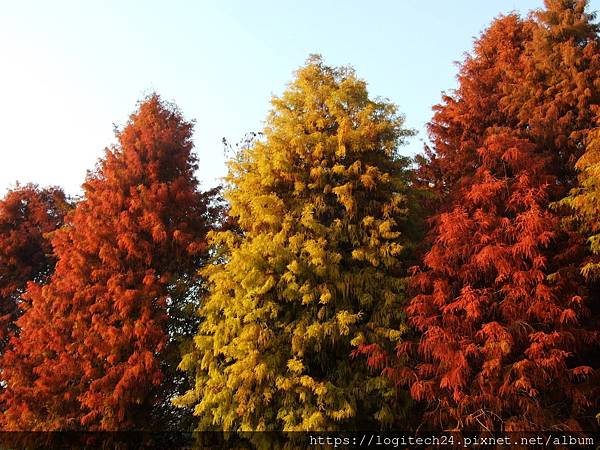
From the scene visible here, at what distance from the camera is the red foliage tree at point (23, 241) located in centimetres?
1988

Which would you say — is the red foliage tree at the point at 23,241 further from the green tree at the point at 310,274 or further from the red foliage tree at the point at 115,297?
the green tree at the point at 310,274

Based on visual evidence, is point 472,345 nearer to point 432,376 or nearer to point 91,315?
point 432,376

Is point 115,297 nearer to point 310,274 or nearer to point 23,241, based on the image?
point 310,274

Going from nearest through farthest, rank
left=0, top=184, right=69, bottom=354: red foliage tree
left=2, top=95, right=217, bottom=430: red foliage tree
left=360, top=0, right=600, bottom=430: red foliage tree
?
left=360, top=0, right=600, bottom=430: red foliage tree → left=2, top=95, right=217, bottom=430: red foliage tree → left=0, top=184, right=69, bottom=354: red foliage tree

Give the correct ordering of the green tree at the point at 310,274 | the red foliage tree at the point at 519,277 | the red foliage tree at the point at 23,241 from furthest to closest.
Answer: the red foliage tree at the point at 23,241, the green tree at the point at 310,274, the red foliage tree at the point at 519,277

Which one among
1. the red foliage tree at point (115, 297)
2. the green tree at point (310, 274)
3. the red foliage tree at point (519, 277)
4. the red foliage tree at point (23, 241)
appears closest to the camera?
the red foliage tree at point (519, 277)

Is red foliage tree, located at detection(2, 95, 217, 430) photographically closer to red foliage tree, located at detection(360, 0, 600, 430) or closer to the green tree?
the green tree

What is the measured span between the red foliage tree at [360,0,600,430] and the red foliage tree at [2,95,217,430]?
6702 mm

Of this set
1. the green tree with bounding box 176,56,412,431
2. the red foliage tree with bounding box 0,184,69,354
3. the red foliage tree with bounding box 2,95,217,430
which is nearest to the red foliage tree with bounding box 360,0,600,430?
the green tree with bounding box 176,56,412,431

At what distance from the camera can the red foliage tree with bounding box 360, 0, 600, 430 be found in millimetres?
10055

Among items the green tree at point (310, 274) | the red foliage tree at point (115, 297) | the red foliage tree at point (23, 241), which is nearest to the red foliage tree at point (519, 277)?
the green tree at point (310, 274)

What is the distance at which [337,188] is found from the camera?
1273 centimetres

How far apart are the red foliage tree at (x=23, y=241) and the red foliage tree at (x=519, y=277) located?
14608 mm

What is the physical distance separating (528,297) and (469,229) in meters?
1.97
